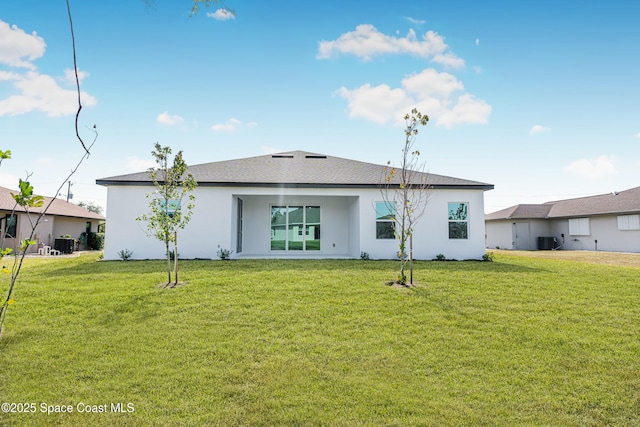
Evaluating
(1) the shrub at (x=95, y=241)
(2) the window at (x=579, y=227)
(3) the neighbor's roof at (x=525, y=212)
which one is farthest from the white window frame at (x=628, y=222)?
(1) the shrub at (x=95, y=241)

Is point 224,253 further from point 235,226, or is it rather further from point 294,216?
point 294,216

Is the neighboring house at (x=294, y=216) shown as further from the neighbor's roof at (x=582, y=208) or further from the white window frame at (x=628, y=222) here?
the neighbor's roof at (x=582, y=208)

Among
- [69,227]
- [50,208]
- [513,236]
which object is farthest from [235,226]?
[513,236]

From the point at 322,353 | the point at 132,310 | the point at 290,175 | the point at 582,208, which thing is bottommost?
the point at 322,353

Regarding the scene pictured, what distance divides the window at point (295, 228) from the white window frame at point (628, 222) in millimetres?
21194

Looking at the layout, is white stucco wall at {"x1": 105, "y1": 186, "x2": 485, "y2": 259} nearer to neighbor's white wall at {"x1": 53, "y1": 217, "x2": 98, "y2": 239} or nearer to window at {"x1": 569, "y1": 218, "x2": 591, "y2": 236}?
neighbor's white wall at {"x1": 53, "y1": 217, "x2": 98, "y2": 239}

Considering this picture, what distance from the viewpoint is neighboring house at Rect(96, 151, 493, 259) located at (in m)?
12.7

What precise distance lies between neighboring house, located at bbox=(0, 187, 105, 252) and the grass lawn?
16.1 meters

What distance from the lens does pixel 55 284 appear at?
804cm

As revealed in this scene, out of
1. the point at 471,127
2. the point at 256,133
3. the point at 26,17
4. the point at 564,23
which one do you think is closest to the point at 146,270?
the point at 26,17

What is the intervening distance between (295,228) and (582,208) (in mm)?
23552

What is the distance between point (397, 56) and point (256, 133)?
24.8ft

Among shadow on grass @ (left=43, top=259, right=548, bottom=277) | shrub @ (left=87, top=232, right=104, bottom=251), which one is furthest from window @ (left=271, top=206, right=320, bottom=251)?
shrub @ (left=87, top=232, right=104, bottom=251)

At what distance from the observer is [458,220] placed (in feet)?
44.5
